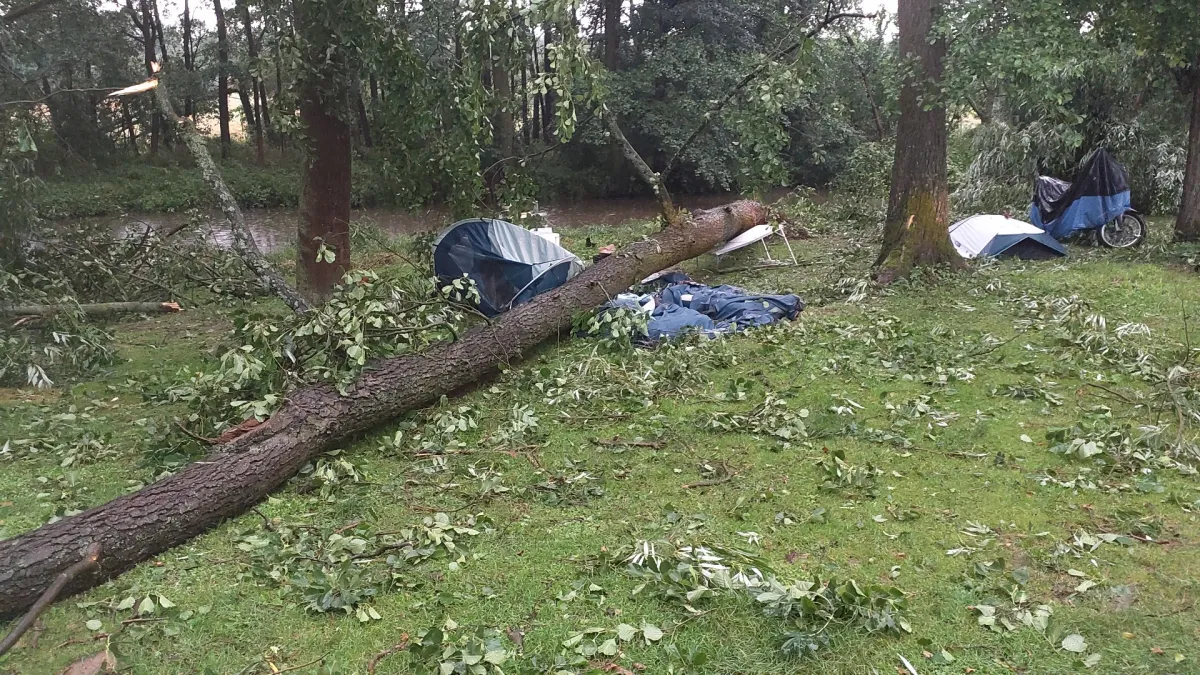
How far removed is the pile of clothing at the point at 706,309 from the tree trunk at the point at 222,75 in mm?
18895

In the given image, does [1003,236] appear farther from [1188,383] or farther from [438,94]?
[438,94]

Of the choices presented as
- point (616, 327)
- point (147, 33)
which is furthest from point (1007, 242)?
point (147, 33)

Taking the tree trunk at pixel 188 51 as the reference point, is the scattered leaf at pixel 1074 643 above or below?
below

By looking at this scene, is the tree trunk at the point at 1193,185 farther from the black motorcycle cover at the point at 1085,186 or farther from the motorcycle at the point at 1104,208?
the black motorcycle cover at the point at 1085,186

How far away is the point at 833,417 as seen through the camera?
4.56 meters

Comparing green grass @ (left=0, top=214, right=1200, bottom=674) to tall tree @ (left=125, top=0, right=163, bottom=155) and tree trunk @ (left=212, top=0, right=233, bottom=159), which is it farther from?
tall tree @ (left=125, top=0, right=163, bottom=155)

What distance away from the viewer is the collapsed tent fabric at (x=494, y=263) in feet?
22.2

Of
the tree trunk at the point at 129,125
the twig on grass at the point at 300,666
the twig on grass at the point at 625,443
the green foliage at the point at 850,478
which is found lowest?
the twig on grass at the point at 625,443

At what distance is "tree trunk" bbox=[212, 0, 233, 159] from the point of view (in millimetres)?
21859

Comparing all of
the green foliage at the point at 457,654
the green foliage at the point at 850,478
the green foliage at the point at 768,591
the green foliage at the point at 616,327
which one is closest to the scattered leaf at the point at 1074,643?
the green foliage at the point at 768,591

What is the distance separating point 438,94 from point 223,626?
16.3 ft

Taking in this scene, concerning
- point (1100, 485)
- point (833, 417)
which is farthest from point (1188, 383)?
point (833, 417)

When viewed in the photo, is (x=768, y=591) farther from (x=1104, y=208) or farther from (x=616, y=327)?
(x=1104, y=208)

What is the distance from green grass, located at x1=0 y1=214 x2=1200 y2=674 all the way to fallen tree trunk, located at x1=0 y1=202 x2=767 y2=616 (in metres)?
0.11
